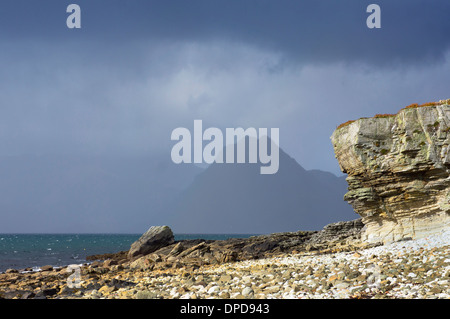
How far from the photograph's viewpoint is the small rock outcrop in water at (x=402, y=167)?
24812 mm

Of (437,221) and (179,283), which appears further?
(437,221)

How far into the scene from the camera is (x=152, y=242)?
50844mm

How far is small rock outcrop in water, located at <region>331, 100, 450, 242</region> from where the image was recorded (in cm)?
2481

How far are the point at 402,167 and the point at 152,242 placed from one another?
114 ft

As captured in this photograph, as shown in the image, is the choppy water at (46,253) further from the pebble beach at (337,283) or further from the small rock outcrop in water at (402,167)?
the small rock outcrop in water at (402,167)

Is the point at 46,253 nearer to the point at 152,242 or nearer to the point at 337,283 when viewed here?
the point at 152,242

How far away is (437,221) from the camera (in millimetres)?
24938

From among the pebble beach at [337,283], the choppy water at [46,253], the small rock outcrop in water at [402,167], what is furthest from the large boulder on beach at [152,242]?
the small rock outcrop in water at [402,167]

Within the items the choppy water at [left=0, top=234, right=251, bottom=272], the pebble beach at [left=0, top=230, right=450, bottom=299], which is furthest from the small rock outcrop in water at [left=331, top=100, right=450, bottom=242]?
A: the choppy water at [left=0, top=234, right=251, bottom=272]

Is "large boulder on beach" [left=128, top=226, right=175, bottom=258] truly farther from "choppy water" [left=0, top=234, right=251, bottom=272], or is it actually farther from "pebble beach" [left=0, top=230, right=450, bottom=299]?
"pebble beach" [left=0, top=230, right=450, bottom=299]

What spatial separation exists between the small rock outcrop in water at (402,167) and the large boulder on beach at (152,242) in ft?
101
